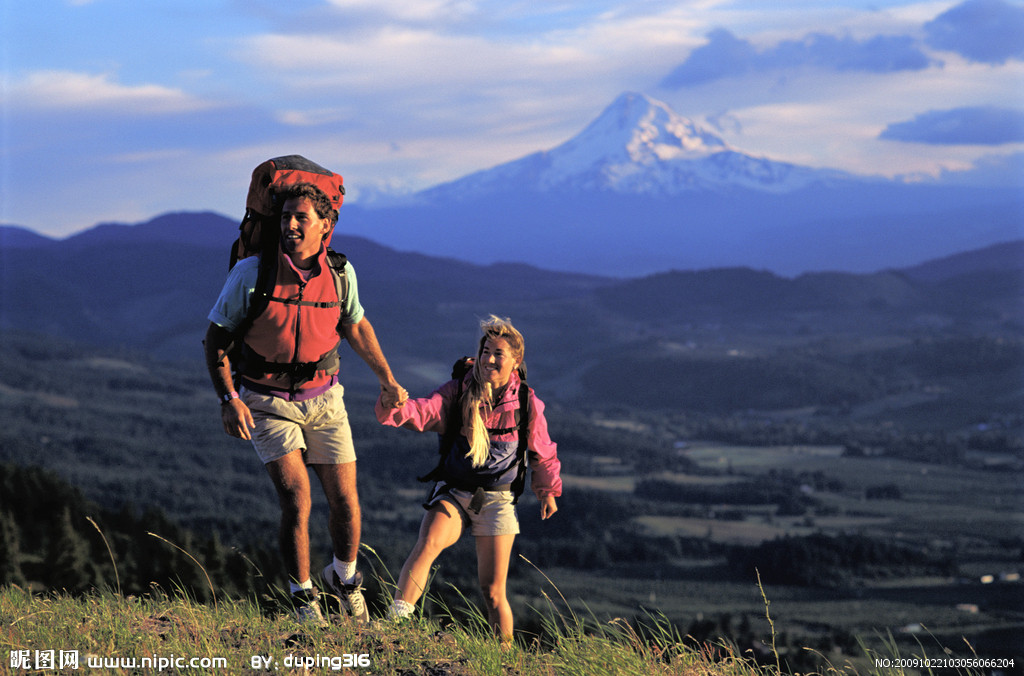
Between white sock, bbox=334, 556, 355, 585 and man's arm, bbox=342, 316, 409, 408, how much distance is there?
4.71 feet

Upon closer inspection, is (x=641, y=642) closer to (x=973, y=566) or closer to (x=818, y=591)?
(x=818, y=591)

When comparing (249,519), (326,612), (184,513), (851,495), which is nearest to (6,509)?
(326,612)

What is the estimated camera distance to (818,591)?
142 metres

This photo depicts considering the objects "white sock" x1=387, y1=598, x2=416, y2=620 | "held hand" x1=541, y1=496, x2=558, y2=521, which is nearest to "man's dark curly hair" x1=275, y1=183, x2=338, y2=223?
"held hand" x1=541, y1=496, x2=558, y2=521

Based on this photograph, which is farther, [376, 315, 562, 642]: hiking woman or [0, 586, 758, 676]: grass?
[376, 315, 562, 642]: hiking woman

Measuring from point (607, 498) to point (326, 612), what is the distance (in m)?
177

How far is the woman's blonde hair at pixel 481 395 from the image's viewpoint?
7.00 meters

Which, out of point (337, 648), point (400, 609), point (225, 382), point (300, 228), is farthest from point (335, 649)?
point (300, 228)

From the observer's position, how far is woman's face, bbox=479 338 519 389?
23.2ft

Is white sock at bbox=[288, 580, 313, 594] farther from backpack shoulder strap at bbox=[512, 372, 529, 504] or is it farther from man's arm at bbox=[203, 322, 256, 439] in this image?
backpack shoulder strap at bbox=[512, 372, 529, 504]

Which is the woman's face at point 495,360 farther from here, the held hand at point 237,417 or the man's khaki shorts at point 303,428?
the held hand at point 237,417

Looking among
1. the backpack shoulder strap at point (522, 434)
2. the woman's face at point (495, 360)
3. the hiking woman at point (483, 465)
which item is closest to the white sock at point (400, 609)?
the hiking woman at point (483, 465)

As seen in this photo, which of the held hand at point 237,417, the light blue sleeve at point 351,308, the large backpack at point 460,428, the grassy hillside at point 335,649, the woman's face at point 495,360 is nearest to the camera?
the grassy hillside at point 335,649

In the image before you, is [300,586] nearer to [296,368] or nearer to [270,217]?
[296,368]
